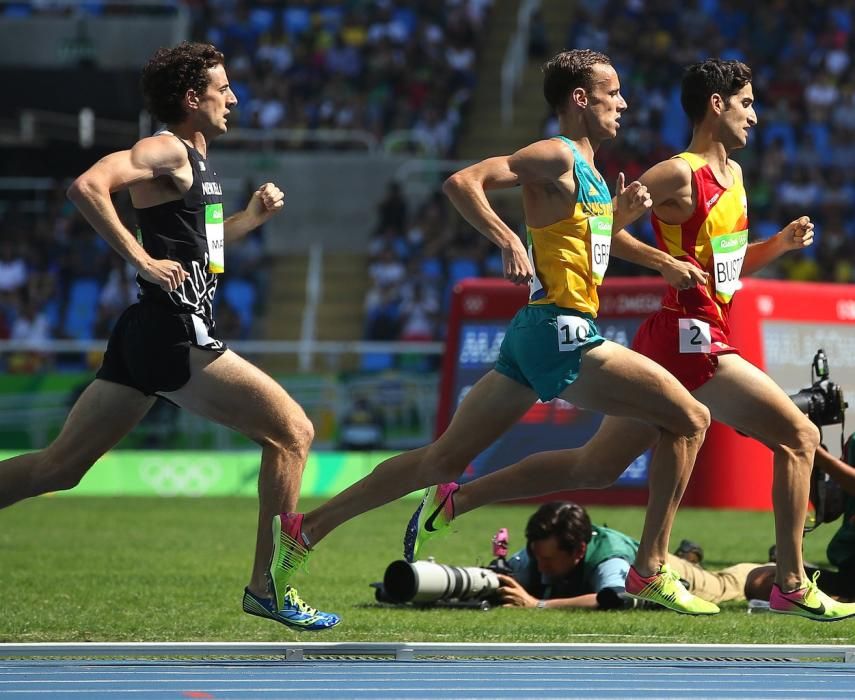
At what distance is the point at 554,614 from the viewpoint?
8.89 metres

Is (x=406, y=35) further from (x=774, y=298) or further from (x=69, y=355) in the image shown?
(x=774, y=298)

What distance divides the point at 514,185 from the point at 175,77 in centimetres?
155

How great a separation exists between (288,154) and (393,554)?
1634cm

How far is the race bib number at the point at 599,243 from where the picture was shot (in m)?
7.25

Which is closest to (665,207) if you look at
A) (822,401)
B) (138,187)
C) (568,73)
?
(568,73)

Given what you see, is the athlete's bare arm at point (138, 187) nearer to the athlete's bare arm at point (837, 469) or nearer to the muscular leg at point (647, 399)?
the muscular leg at point (647, 399)

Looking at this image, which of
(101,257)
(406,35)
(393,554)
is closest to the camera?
(393,554)

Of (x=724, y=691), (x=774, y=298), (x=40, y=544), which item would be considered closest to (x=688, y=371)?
(x=724, y=691)

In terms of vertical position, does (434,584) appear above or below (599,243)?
below

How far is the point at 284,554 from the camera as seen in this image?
7.23 metres

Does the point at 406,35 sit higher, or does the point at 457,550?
the point at 406,35

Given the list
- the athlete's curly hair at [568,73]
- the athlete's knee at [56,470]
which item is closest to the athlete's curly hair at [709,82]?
the athlete's curly hair at [568,73]

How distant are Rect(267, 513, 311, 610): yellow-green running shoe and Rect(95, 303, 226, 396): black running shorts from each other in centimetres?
79

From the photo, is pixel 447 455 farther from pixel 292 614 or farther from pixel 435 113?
pixel 435 113
